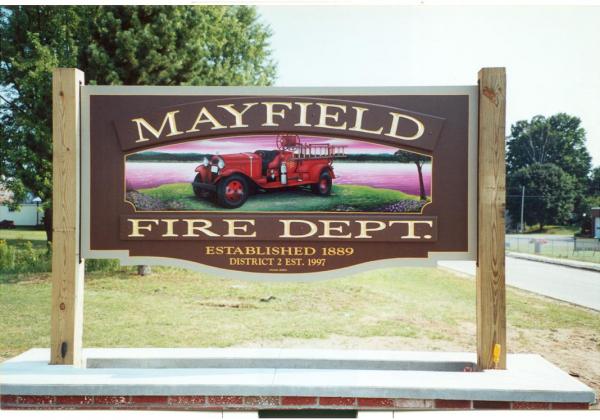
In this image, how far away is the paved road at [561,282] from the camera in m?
12.3

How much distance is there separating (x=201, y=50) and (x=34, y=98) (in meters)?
4.74

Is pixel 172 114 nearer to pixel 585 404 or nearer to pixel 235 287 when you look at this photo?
pixel 585 404

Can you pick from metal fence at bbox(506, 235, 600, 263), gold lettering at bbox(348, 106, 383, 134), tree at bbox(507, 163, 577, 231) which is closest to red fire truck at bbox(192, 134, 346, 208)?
gold lettering at bbox(348, 106, 383, 134)

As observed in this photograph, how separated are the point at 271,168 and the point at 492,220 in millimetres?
2063

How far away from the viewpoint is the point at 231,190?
193 inches

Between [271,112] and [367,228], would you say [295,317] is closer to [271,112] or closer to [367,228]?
[367,228]

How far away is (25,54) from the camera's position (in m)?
14.9

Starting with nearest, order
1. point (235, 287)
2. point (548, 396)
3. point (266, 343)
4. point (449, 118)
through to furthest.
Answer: point (548, 396)
point (449, 118)
point (266, 343)
point (235, 287)

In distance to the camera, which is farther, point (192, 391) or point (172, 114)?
point (172, 114)

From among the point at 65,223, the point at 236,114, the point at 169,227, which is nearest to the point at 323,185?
the point at 236,114

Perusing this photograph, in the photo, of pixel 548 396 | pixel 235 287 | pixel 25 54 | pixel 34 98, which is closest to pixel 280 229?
pixel 548 396

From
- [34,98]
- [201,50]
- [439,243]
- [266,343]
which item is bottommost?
[266,343]

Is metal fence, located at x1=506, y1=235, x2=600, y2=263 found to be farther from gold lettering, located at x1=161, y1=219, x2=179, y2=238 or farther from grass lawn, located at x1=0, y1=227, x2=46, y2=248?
grass lawn, located at x1=0, y1=227, x2=46, y2=248

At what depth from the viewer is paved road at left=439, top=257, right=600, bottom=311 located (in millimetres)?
12281
